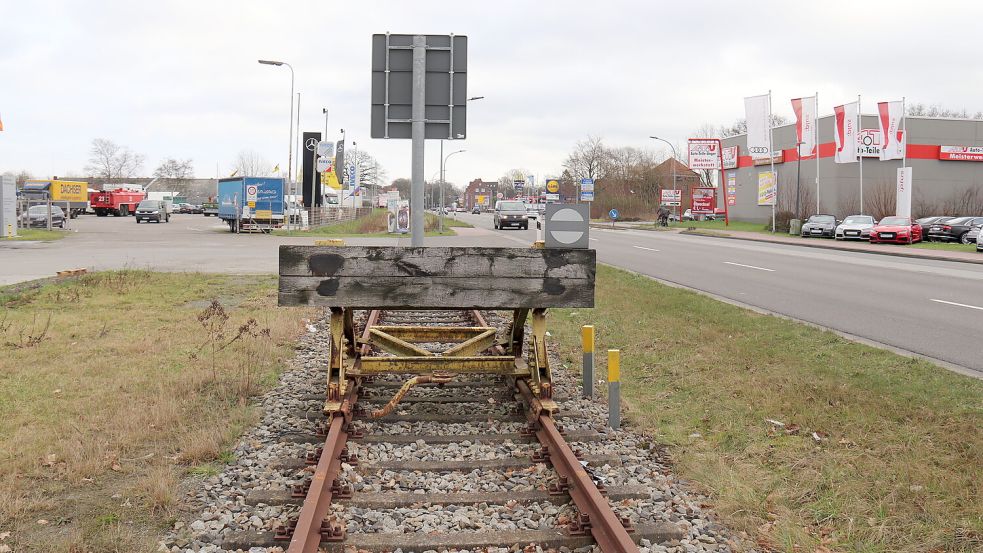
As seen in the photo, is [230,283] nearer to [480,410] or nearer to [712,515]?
[480,410]

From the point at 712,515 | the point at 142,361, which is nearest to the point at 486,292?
the point at 712,515

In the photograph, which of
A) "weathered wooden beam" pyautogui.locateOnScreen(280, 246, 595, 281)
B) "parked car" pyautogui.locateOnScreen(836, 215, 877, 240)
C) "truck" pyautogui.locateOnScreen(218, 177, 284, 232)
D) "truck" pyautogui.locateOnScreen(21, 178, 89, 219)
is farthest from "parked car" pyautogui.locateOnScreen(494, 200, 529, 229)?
"weathered wooden beam" pyautogui.locateOnScreen(280, 246, 595, 281)

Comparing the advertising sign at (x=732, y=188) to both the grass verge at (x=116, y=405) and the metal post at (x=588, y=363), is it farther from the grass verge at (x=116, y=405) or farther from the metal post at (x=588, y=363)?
the metal post at (x=588, y=363)

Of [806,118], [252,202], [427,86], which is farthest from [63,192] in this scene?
[427,86]

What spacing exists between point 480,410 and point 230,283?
11.9 metres

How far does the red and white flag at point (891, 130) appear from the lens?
47500mm

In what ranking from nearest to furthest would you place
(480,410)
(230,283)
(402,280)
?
(402,280)
(480,410)
(230,283)

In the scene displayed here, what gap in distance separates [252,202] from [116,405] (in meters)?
37.6

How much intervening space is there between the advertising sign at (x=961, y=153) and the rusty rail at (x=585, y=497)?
59.8 meters

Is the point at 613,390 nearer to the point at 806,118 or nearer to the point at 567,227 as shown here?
the point at 567,227

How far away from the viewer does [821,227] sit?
1729 inches

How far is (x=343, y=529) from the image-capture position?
4.23 m

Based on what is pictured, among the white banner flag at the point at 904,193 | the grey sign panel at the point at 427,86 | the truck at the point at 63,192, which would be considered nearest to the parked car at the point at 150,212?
the truck at the point at 63,192

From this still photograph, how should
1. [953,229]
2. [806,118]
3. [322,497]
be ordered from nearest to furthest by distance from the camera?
[322,497]
[953,229]
[806,118]
